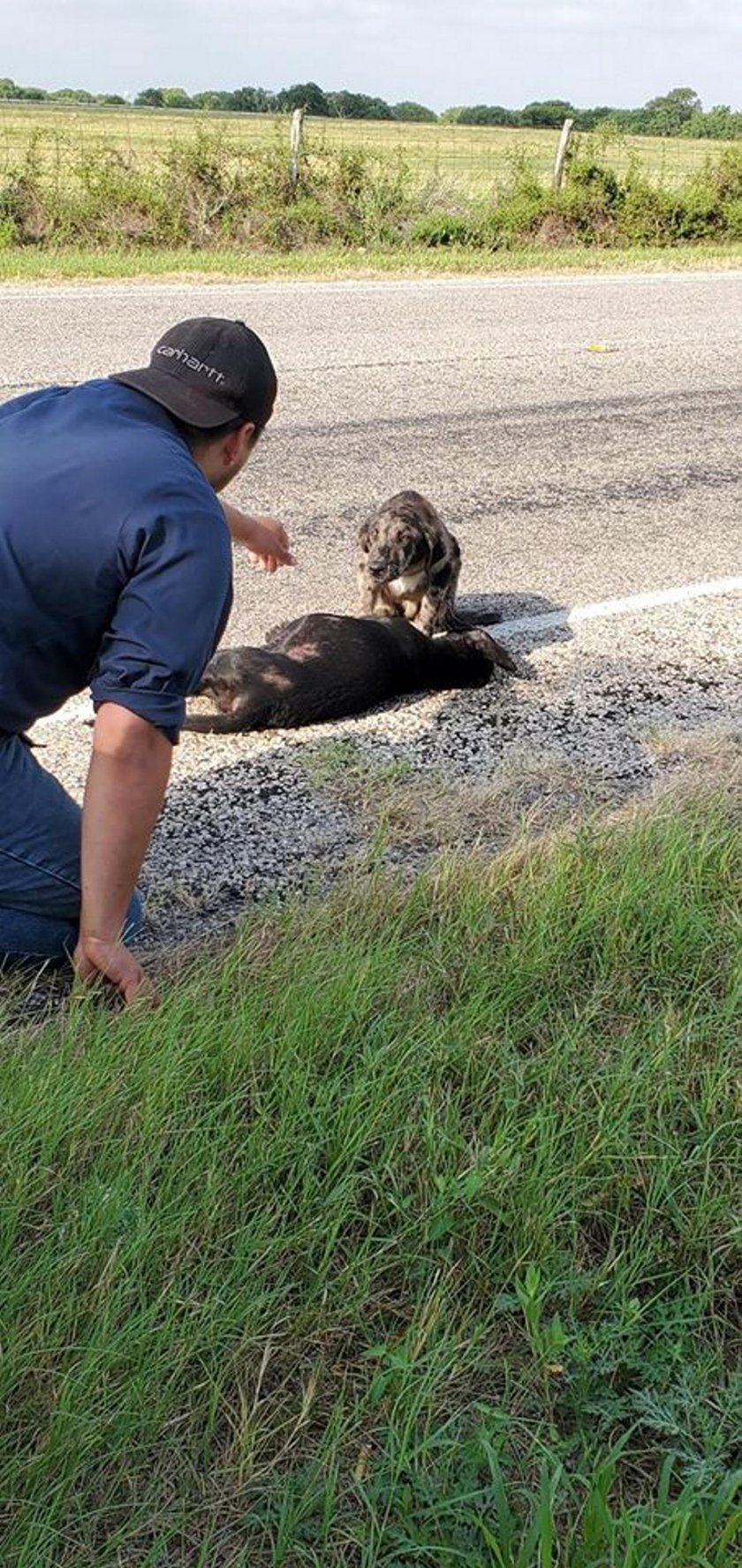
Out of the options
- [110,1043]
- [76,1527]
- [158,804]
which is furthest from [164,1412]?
[158,804]

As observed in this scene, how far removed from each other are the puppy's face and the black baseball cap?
2.77m

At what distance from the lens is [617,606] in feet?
24.3

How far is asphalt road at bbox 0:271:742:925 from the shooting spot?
5520 mm

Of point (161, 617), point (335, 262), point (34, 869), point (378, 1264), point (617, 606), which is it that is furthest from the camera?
point (335, 262)

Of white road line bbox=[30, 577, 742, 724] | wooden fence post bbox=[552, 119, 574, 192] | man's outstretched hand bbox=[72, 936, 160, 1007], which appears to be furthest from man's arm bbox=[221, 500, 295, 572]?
wooden fence post bbox=[552, 119, 574, 192]

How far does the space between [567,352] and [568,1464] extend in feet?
38.8

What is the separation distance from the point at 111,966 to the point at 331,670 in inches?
91.3

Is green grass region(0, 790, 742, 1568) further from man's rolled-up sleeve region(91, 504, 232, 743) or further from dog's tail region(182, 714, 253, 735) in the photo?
dog's tail region(182, 714, 253, 735)

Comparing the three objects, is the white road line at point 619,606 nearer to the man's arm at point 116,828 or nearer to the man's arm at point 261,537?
the man's arm at point 261,537

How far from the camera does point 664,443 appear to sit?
10.4 metres

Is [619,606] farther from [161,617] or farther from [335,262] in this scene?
[335,262]

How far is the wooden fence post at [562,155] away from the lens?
23280mm

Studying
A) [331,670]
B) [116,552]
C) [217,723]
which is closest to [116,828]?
[116,552]

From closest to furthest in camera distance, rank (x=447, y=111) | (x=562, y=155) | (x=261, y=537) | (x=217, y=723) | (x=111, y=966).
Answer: (x=111, y=966)
(x=261, y=537)
(x=217, y=723)
(x=562, y=155)
(x=447, y=111)
